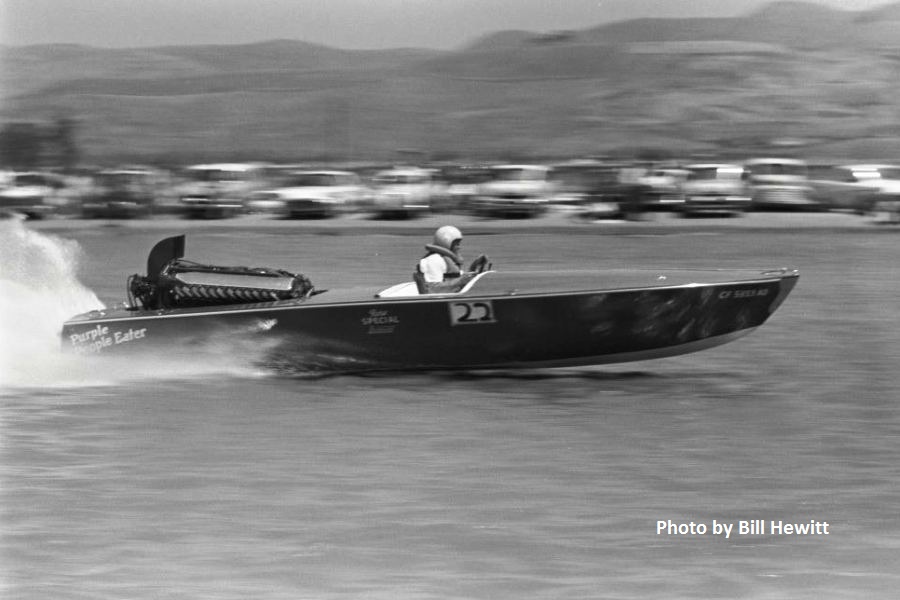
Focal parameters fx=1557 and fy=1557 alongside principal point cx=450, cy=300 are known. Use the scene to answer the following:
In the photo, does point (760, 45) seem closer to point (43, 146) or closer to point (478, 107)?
point (478, 107)

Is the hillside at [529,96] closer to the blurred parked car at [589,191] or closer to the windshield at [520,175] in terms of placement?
the blurred parked car at [589,191]

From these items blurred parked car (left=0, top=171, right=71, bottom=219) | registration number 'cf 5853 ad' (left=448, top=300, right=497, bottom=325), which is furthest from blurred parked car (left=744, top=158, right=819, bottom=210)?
registration number 'cf 5853 ad' (left=448, top=300, right=497, bottom=325)

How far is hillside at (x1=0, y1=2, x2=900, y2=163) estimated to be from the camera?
79.2 metres

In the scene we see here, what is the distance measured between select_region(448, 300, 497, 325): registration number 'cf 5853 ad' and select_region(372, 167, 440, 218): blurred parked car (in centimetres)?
2221

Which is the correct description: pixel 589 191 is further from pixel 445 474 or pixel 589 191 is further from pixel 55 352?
pixel 445 474

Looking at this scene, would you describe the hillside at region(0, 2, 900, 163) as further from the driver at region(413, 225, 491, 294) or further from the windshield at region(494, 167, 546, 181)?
the driver at region(413, 225, 491, 294)

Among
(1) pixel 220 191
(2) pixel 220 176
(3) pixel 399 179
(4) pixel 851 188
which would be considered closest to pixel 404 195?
(3) pixel 399 179

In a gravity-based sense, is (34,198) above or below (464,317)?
above

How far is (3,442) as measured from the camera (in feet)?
33.3

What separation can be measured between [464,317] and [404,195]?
2229cm

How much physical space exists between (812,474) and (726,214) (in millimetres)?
24115

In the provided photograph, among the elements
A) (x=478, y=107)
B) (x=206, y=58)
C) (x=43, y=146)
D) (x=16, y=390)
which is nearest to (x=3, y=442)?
(x=16, y=390)

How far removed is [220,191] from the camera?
35.8m

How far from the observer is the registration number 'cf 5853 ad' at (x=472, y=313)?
11.4 meters
